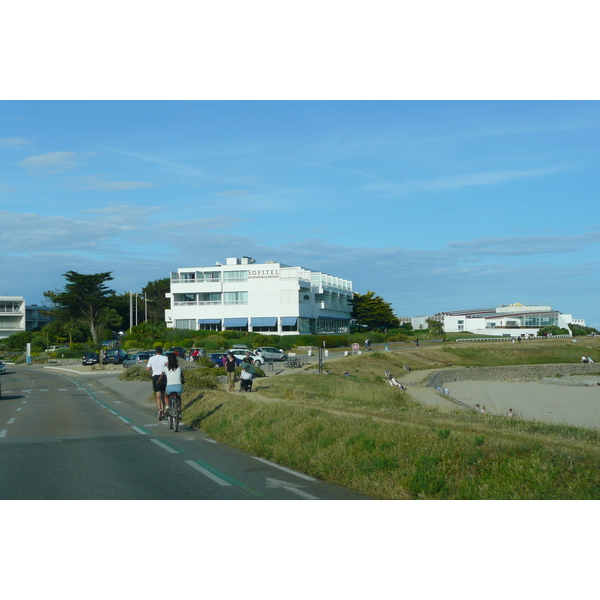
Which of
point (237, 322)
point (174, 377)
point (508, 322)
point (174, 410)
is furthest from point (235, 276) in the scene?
point (174, 410)

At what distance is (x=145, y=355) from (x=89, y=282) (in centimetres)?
4804

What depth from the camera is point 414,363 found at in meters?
65.5

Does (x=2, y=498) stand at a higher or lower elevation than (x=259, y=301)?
lower

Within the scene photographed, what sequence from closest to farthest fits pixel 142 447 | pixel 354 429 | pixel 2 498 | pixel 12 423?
1. pixel 2 498
2. pixel 354 429
3. pixel 142 447
4. pixel 12 423

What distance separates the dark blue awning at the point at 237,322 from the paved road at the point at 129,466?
67595 mm

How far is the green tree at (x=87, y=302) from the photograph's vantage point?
98625mm

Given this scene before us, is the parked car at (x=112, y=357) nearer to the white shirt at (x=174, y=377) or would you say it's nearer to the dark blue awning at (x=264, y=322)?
the dark blue awning at (x=264, y=322)

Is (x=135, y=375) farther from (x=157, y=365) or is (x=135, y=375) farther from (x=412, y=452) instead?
(x=412, y=452)

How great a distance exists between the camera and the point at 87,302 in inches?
3900

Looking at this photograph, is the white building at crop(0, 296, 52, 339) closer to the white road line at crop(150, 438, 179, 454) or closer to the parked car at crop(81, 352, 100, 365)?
the parked car at crop(81, 352, 100, 365)

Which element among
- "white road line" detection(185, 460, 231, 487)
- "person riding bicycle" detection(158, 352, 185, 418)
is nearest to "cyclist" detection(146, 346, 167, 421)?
"person riding bicycle" detection(158, 352, 185, 418)

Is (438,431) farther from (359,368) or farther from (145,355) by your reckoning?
(145,355)

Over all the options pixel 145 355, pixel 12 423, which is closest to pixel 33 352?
pixel 145 355

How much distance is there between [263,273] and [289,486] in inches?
3082
